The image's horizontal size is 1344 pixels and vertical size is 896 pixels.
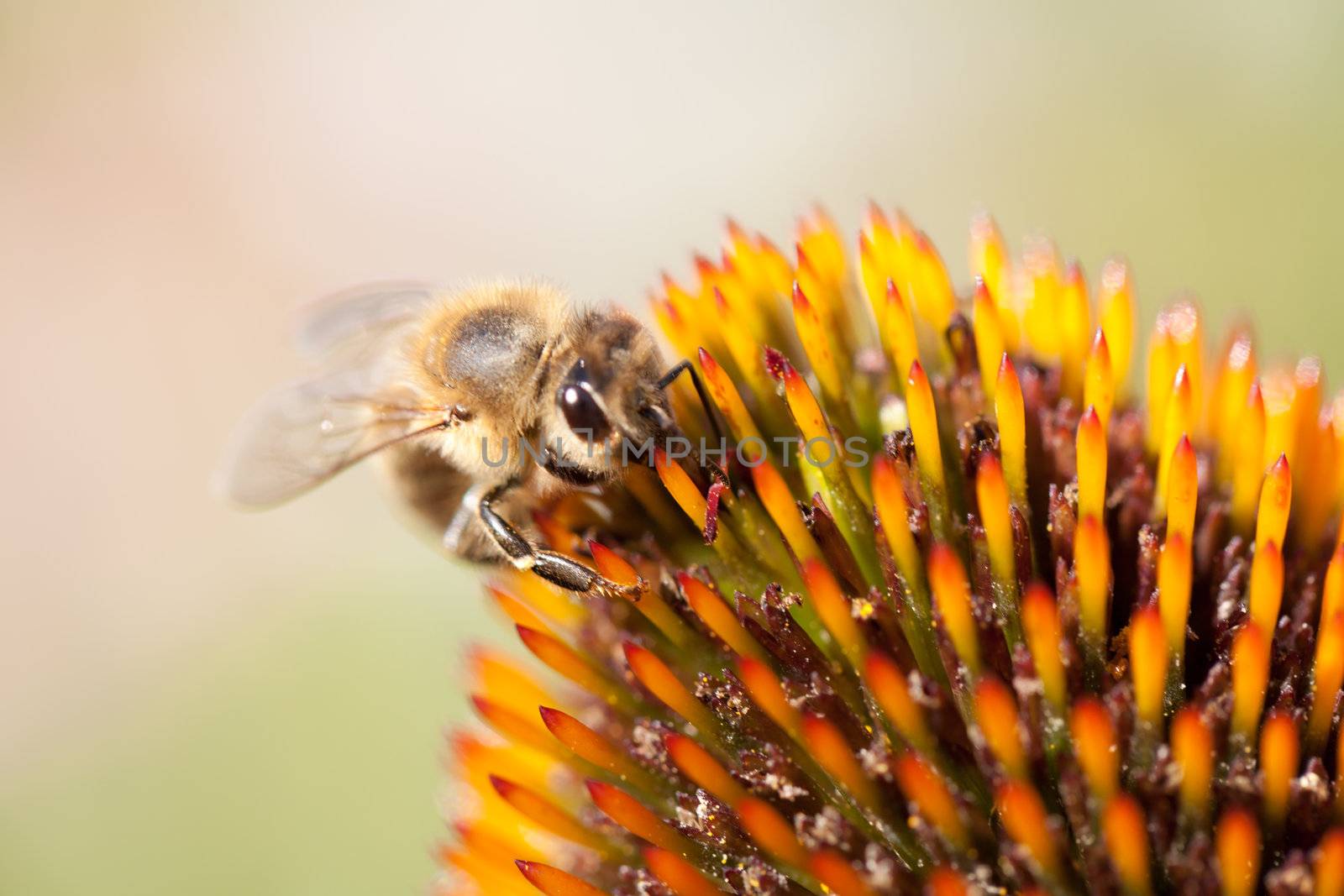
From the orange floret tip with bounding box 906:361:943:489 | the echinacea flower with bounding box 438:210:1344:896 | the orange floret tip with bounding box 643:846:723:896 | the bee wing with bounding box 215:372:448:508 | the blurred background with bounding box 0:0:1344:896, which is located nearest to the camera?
the echinacea flower with bounding box 438:210:1344:896

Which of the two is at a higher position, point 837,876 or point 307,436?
point 307,436

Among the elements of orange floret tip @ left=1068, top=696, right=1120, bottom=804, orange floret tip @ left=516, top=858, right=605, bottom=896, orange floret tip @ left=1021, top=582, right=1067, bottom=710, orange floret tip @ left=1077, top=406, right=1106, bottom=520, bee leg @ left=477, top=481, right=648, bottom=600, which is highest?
orange floret tip @ left=1077, top=406, right=1106, bottom=520

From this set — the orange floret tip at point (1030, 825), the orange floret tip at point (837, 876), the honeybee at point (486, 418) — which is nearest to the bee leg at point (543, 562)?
the honeybee at point (486, 418)

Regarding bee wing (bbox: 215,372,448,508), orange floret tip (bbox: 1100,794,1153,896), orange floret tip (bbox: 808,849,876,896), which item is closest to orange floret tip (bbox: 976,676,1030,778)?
orange floret tip (bbox: 1100,794,1153,896)

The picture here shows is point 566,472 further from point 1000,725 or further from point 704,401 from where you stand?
point 1000,725

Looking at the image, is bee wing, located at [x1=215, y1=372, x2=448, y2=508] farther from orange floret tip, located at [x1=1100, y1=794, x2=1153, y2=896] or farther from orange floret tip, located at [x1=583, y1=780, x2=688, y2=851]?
orange floret tip, located at [x1=1100, y1=794, x2=1153, y2=896]

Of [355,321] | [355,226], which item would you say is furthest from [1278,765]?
[355,226]

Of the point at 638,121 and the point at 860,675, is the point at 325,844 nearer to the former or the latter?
the point at 860,675

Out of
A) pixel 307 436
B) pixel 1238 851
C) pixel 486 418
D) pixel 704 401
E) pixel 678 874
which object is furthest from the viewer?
pixel 307 436

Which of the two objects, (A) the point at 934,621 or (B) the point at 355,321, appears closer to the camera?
(A) the point at 934,621
